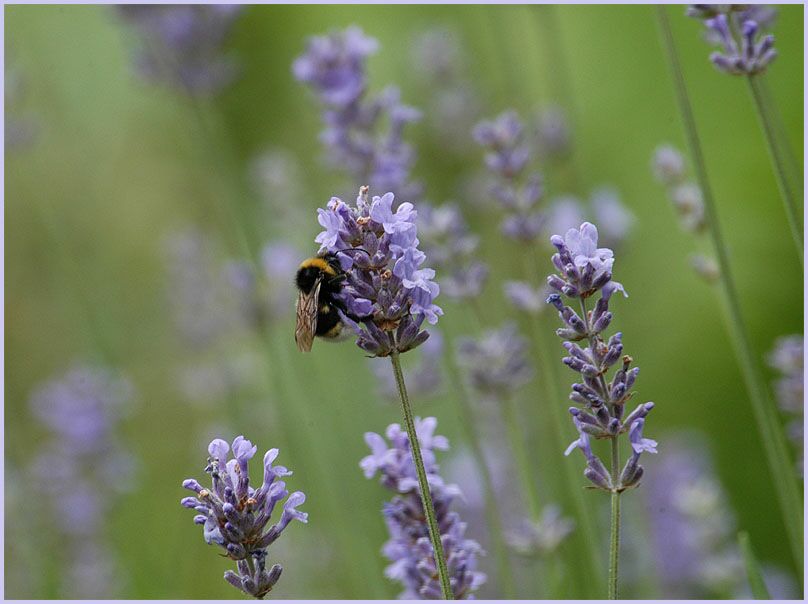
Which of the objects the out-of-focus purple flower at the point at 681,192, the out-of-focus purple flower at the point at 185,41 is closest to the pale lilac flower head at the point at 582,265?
the out-of-focus purple flower at the point at 681,192

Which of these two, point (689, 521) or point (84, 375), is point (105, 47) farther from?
point (689, 521)

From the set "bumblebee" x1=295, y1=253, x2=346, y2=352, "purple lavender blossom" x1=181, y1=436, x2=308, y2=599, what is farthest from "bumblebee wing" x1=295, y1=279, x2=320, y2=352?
"purple lavender blossom" x1=181, y1=436, x2=308, y2=599

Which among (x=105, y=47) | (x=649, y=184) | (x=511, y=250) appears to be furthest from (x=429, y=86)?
(x=105, y=47)

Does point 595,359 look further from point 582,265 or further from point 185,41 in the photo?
point 185,41

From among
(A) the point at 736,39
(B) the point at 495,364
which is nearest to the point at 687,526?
(B) the point at 495,364

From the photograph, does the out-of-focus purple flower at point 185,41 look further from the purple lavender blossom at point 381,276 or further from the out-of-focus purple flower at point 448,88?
the purple lavender blossom at point 381,276

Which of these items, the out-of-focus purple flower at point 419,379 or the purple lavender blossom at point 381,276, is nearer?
the purple lavender blossom at point 381,276
